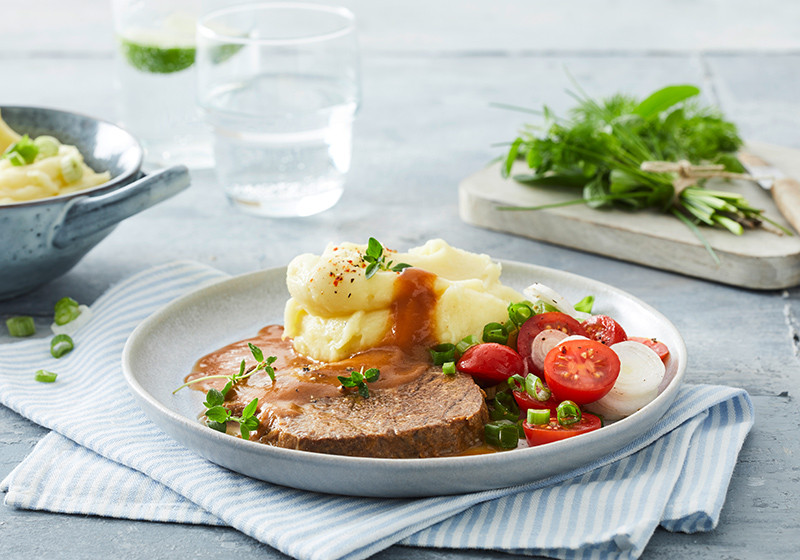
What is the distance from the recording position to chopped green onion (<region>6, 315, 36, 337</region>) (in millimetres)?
4117

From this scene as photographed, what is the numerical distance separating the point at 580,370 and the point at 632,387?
19cm

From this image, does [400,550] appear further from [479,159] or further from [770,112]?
[770,112]

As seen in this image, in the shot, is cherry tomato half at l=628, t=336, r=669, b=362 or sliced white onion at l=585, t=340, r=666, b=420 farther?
cherry tomato half at l=628, t=336, r=669, b=362

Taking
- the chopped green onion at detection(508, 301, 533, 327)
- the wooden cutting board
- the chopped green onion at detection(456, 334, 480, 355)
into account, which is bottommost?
the wooden cutting board

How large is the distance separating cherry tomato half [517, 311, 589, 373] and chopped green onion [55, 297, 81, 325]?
6.75ft

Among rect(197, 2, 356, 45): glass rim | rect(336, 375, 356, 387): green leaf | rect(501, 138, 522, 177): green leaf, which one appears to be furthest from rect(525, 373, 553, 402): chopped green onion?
rect(197, 2, 356, 45): glass rim

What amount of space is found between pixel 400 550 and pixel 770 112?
578cm

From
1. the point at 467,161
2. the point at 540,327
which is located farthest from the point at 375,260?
the point at 467,161

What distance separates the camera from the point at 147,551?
2.72m

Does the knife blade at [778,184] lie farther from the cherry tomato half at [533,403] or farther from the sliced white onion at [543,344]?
the cherry tomato half at [533,403]

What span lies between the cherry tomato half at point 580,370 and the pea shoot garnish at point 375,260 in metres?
0.73

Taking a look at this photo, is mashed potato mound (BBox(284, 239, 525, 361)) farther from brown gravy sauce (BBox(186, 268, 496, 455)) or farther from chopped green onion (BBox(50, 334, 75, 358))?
chopped green onion (BBox(50, 334, 75, 358))

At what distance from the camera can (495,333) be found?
3.46 metres

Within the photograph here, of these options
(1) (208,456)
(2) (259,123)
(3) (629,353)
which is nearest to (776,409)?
(3) (629,353)
